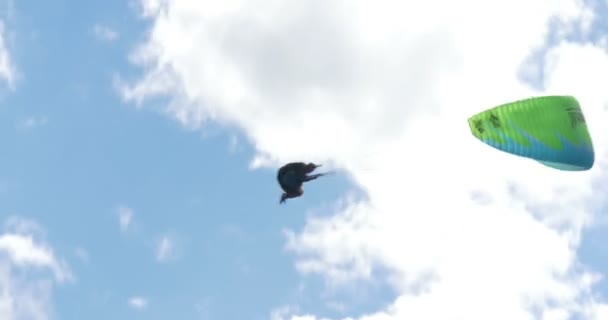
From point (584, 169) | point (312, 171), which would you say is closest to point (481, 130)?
point (584, 169)

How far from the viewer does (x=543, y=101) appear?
6097cm

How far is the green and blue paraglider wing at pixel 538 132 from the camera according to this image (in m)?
Result: 60.0

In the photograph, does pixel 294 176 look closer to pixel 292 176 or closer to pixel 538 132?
pixel 292 176

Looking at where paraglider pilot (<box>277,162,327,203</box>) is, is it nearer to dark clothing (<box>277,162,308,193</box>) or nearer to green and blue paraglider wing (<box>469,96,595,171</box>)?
dark clothing (<box>277,162,308,193</box>)

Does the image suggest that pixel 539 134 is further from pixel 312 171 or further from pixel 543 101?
pixel 312 171

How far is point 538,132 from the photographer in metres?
60.4

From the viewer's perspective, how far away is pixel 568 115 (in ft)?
202

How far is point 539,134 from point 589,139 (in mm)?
4094

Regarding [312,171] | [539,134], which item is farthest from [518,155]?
[312,171]

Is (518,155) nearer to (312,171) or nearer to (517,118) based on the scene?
(517,118)

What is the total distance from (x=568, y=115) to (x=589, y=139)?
224cm

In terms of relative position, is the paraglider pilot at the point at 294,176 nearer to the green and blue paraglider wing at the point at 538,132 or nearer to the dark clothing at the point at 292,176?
the dark clothing at the point at 292,176

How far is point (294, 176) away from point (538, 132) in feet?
52.6

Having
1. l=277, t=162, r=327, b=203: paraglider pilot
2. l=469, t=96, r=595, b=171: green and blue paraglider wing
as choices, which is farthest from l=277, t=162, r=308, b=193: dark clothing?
l=469, t=96, r=595, b=171: green and blue paraglider wing
